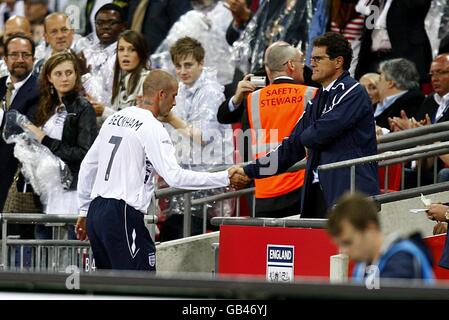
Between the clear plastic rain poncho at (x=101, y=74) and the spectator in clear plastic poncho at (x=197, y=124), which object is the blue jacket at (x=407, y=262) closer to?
the spectator in clear plastic poncho at (x=197, y=124)

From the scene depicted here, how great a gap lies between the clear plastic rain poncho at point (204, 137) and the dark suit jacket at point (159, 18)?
7.94 ft

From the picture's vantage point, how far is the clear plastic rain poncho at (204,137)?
42.6 feet

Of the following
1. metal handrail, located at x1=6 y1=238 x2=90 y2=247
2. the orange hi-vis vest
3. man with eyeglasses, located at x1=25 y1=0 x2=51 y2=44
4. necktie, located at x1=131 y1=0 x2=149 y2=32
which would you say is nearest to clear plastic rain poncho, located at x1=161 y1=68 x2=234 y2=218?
the orange hi-vis vest

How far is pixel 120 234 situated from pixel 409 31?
5.07 meters

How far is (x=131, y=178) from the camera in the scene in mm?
10375

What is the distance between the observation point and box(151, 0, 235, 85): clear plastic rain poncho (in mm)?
14953

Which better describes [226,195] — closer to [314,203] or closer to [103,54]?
[314,203]

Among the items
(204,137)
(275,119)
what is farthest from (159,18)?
(275,119)

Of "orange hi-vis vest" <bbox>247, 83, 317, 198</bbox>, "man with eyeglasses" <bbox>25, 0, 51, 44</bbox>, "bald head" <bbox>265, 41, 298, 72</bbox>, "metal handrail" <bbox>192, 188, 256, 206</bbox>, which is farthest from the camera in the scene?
"man with eyeglasses" <bbox>25, 0, 51, 44</bbox>

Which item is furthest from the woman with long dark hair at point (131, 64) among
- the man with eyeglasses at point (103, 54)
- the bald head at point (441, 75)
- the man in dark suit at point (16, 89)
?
the bald head at point (441, 75)

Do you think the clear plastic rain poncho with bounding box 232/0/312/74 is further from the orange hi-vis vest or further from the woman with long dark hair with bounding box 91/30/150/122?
the orange hi-vis vest

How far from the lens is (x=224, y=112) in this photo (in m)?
12.8

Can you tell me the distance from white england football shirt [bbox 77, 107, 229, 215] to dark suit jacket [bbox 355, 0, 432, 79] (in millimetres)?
4295
